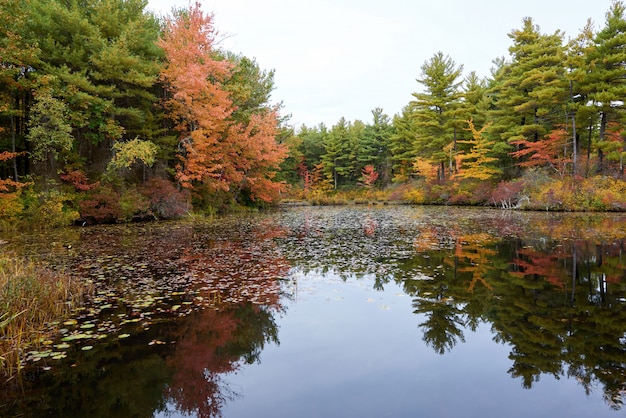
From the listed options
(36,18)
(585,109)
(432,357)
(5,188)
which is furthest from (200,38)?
(585,109)

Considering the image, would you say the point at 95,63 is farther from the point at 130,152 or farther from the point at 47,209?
the point at 47,209

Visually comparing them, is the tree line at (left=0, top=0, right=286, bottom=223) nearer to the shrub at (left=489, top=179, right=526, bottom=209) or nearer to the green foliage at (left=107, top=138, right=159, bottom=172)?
the green foliage at (left=107, top=138, right=159, bottom=172)

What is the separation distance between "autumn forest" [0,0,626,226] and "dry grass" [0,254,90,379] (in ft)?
40.3

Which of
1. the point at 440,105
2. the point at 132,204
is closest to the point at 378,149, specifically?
the point at 440,105

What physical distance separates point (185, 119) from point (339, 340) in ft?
70.2

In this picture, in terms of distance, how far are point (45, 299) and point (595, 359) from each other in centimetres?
738

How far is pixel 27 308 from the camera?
4.96 meters

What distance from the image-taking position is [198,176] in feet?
71.5

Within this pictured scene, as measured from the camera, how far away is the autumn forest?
54.5ft

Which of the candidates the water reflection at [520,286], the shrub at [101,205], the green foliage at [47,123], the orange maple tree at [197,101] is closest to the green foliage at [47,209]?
the shrub at [101,205]

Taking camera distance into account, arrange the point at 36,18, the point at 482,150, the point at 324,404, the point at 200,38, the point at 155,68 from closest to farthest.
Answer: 1. the point at 324,404
2. the point at 36,18
3. the point at 155,68
4. the point at 200,38
5. the point at 482,150

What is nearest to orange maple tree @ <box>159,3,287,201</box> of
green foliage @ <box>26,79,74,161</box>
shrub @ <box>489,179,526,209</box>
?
green foliage @ <box>26,79,74,161</box>

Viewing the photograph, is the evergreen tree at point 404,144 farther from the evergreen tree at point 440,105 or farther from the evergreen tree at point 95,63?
the evergreen tree at point 95,63

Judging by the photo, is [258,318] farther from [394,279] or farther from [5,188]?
[5,188]
